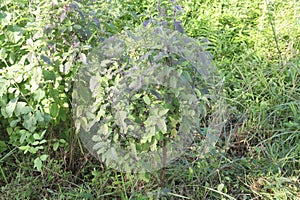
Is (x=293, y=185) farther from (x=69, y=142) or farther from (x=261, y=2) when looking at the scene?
(x=261, y=2)

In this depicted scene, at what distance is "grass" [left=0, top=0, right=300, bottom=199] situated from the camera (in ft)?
7.13

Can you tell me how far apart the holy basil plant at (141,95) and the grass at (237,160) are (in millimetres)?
215

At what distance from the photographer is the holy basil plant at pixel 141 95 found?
6.01 ft

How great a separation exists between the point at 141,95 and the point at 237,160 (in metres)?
0.80

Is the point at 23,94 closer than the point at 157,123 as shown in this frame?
No

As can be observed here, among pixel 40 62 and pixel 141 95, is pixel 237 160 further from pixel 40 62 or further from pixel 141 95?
pixel 40 62

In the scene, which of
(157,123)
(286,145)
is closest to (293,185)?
(286,145)

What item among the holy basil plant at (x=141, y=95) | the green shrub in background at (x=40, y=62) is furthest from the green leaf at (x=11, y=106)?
the holy basil plant at (x=141, y=95)

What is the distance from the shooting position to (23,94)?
2025 millimetres

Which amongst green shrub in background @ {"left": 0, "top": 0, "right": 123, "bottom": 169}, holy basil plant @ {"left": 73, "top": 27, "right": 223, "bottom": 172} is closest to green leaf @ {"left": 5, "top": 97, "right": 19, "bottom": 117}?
green shrub in background @ {"left": 0, "top": 0, "right": 123, "bottom": 169}

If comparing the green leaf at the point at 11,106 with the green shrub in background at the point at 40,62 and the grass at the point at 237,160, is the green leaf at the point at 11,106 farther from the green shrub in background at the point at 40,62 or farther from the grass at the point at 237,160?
the grass at the point at 237,160

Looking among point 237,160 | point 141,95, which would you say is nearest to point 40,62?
point 141,95

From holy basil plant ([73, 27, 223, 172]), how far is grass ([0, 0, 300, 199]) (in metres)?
0.22

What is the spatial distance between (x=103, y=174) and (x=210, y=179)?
0.56 meters
